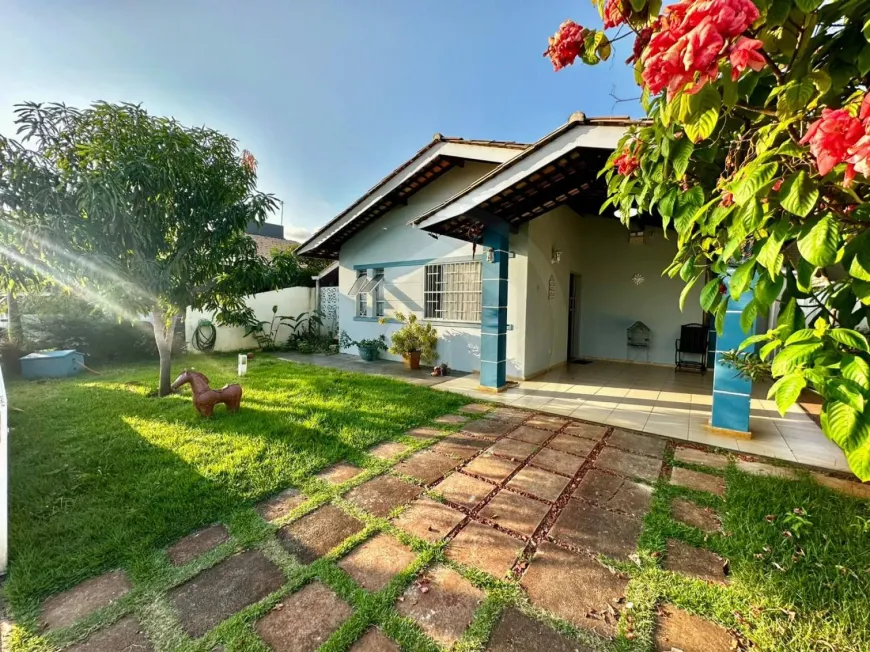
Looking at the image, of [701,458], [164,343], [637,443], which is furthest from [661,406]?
[164,343]

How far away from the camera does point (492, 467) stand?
3.96 meters

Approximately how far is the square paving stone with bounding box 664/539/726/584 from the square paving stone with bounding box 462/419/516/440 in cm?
239

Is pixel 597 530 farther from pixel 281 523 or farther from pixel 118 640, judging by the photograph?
pixel 118 640

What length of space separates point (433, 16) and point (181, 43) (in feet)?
13.9

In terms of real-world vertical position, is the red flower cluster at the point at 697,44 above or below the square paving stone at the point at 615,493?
above

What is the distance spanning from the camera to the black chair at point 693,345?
31.3ft

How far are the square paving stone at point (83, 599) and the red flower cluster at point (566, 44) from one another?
4.20 meters

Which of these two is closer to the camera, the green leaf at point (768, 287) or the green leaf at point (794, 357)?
the green leaf at point (794, 357)

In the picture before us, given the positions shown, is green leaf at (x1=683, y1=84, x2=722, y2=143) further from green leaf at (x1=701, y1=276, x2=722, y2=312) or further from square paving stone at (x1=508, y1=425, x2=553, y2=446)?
square paving stone at (x1=508, y1=425, x2=553, y2=446)

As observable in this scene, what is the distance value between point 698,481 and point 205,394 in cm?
645

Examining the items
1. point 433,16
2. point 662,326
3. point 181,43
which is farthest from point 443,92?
point 662,326

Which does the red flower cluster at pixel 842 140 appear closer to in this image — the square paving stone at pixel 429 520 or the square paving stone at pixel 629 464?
the square paving stone at pixel 429 520

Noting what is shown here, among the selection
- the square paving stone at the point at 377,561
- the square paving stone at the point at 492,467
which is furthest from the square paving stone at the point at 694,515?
the square paving stone at the point at 377,561

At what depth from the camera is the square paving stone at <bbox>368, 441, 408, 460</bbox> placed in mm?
4230
